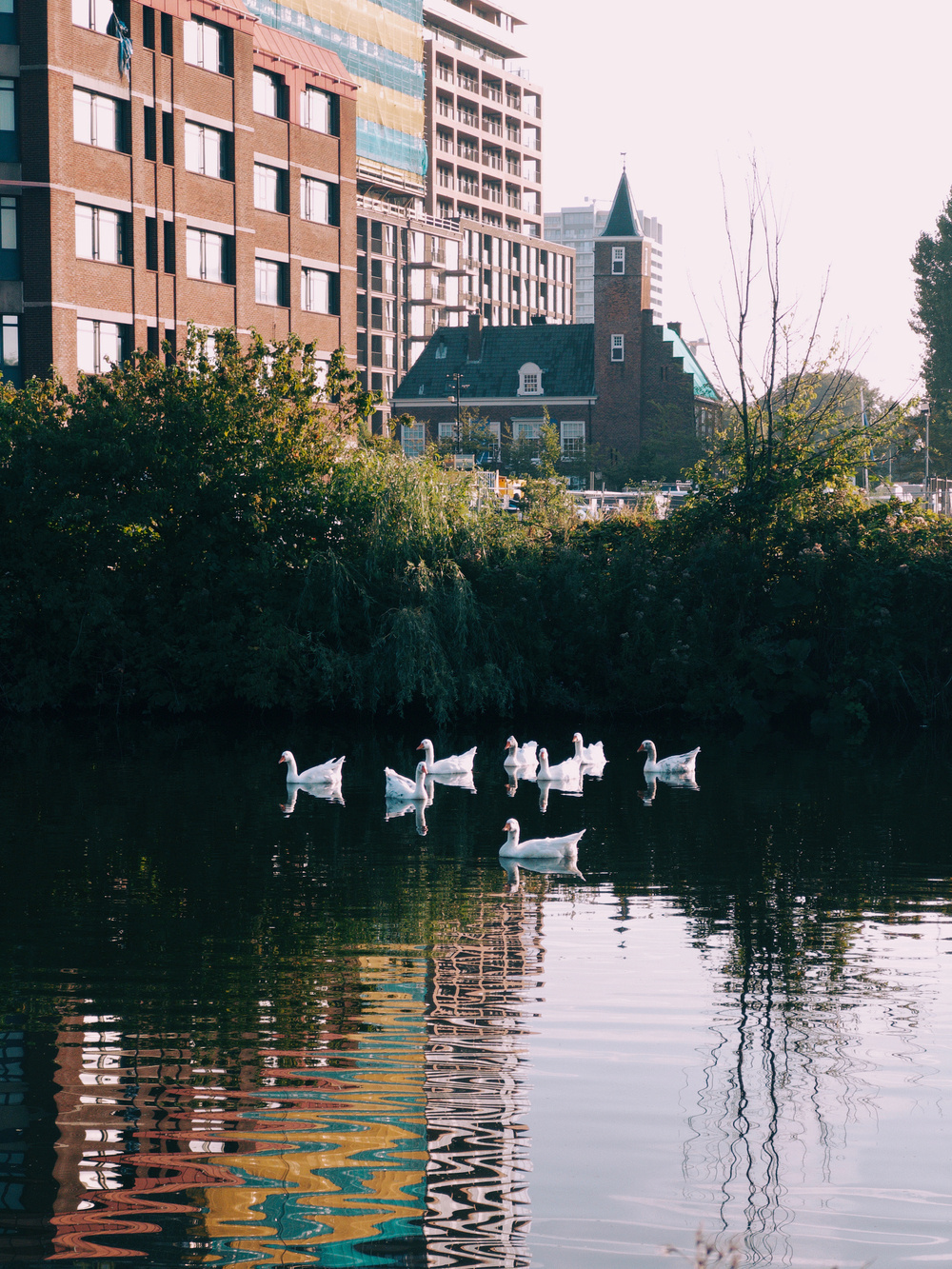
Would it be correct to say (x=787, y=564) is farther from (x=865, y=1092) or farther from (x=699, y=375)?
(x=699, y=375)

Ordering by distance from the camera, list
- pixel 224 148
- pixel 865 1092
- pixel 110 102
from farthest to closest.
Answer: pixel 224 148
pixel 110 102
pixel 865 1092

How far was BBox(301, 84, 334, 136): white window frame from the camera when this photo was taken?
5912 cm

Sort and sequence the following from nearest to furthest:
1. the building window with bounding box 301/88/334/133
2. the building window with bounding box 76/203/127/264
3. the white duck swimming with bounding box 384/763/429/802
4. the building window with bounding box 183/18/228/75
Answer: the white duck swimming with bounding box 384/763/429/802, the building window with bounding box 76/203/127/264, the building window with bounding box 183/18/228/75, the building window with bounding box 301/88/334/133

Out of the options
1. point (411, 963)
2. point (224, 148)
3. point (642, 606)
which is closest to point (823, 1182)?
point (411, 963)

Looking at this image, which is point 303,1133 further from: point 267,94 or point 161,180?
point 267,94

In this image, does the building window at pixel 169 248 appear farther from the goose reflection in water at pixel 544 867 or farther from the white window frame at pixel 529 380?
the white window frame at pixel 529 380

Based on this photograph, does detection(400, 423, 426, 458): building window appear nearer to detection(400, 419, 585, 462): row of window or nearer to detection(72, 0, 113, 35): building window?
detection(400, 419, 585, 462): row of window

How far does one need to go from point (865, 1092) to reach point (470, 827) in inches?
452

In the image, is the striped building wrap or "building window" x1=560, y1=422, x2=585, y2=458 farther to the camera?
the striped building wrap

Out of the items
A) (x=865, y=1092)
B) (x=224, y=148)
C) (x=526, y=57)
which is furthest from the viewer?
(x=526, y=57)

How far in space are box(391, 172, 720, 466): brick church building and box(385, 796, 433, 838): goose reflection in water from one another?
69.3 metres

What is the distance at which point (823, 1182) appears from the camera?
750 cm

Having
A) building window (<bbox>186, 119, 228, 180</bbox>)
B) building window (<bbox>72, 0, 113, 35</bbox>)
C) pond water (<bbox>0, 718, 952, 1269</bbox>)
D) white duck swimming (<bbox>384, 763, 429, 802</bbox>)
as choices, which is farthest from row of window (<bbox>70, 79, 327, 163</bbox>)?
pond water (<bbox>0, 718, 952, 1269</bbox>)

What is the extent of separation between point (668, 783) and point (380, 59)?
90.4m
